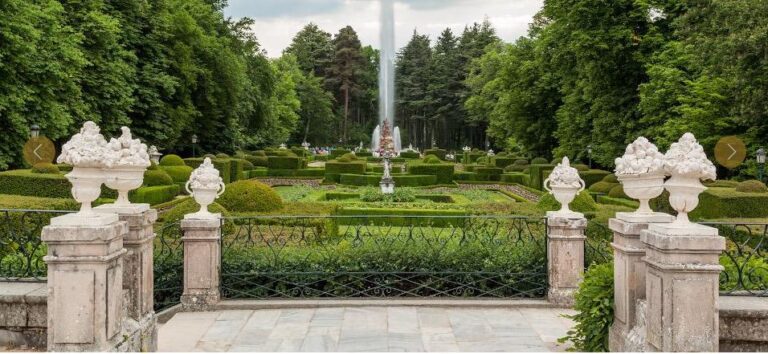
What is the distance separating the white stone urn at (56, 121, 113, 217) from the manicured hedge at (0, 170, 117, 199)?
1586 centimetres

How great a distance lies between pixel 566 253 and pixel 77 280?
645 centimetres

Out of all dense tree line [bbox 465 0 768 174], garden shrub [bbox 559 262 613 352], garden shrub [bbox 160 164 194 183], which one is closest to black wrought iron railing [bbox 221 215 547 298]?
garden shrub [bbox 559 262 613 352]

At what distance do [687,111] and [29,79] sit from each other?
85.2ft

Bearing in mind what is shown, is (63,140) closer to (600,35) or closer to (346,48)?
(600,35)

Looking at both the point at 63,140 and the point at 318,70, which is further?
the point at 318,70

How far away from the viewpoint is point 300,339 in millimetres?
7242

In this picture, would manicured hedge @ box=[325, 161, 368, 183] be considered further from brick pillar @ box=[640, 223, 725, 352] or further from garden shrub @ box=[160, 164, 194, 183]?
brick pillar @ box=[640, 223, 725, 352]

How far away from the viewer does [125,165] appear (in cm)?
600

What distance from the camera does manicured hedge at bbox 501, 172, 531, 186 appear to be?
38.8m

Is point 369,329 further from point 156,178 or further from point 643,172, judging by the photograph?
point 156,178

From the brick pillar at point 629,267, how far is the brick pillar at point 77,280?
4558 millimetres

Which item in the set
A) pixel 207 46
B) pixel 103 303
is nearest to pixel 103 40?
pixel 207 46

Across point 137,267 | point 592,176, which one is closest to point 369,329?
point 137,267

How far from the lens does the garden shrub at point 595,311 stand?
21.3ft
